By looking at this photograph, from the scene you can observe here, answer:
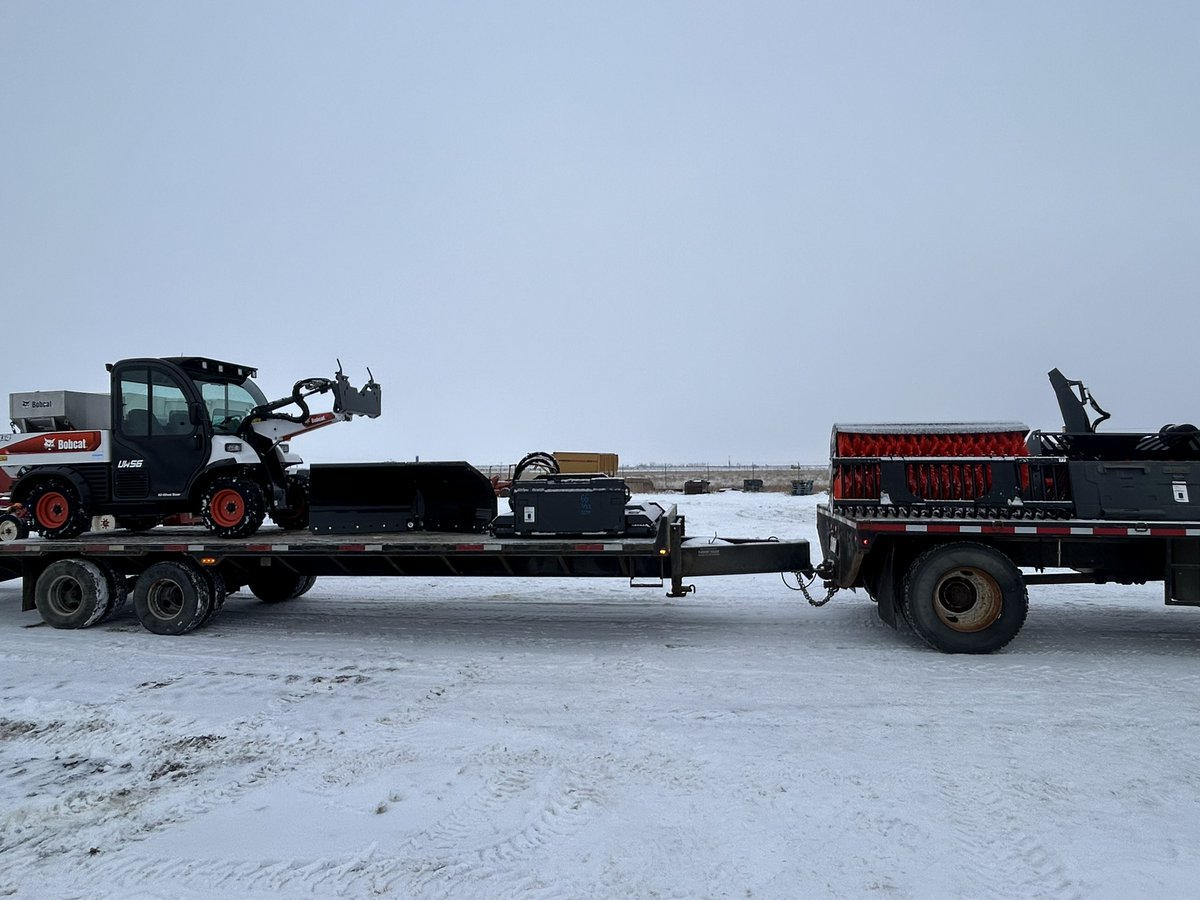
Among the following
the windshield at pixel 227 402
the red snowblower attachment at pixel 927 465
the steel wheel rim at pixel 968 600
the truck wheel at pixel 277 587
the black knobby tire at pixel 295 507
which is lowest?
the truck wheel at pixel 277 587

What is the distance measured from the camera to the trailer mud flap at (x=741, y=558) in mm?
7234

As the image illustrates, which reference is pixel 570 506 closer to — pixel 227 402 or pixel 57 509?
pixel 227 402

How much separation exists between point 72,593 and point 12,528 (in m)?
1.43

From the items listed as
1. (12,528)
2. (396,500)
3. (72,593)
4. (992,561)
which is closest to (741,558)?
(992,561)

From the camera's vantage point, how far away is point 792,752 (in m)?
4.45

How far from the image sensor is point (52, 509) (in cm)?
821

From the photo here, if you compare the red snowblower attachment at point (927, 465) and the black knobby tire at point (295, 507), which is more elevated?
the red snowblower attachment at point (927, 465)

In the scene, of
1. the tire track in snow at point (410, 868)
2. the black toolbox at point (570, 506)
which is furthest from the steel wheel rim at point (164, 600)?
the tire track in snow at point (410, 868)

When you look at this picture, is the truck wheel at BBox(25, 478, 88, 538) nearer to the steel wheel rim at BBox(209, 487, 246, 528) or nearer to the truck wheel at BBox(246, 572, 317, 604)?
the steel wheel rim at BBox(209, 487, 246, 528)

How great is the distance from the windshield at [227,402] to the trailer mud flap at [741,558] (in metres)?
5.30

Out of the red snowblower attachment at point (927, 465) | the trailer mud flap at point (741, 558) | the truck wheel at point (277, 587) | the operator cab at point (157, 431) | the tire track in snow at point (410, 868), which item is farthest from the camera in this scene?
the truck wheel at point (277, 587)

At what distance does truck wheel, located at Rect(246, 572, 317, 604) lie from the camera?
912 cm

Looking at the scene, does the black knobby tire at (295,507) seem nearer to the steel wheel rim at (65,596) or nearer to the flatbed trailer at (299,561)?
the flatbed trailer at (299,561)

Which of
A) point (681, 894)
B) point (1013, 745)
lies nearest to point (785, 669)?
point (1013, 745)
